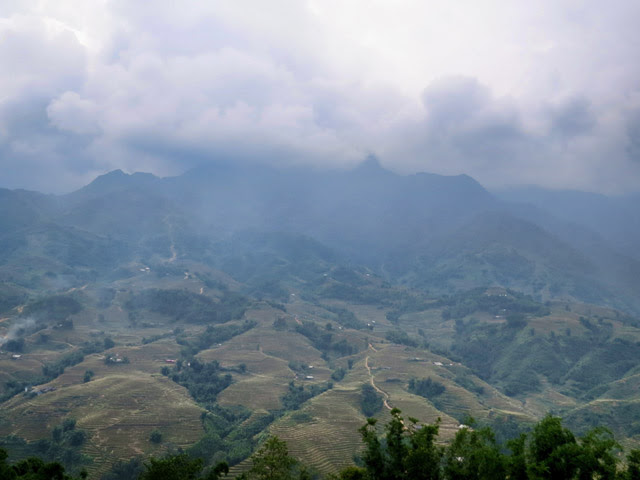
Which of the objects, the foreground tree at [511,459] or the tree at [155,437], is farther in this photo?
the tree at [155,437]

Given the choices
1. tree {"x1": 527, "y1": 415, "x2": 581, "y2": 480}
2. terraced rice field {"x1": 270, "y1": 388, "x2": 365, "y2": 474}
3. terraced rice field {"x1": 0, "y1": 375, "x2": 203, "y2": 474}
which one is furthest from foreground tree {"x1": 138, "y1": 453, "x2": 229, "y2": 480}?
terraced rice field {"x1": 0, "y1": 375, "x2": 203, "y2": 474}

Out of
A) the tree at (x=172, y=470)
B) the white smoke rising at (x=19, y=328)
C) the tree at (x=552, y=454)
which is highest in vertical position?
the tree at (x=552, y=454)

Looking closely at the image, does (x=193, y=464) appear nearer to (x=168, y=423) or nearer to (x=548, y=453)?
(x=548, y=453)

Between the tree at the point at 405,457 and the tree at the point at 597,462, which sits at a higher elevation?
the tree at the point at 597,462

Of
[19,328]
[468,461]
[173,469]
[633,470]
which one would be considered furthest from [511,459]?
[19,328]

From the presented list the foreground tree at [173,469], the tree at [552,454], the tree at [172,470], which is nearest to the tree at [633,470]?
the tree at [552,454]

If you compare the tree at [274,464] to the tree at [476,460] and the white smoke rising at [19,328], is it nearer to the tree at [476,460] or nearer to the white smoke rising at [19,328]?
the tree at [476,460]

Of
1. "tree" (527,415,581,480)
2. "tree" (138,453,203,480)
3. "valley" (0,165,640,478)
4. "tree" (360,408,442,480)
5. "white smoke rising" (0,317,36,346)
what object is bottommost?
"valley" (0,165,640,478)

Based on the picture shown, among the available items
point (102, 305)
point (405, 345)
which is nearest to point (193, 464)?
point (405, 345)

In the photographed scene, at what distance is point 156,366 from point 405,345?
73086 mm

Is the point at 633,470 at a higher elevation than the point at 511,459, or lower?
higher

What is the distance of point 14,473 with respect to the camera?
27.9 m

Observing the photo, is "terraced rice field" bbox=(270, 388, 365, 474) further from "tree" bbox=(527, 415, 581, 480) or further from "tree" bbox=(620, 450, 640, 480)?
"tree" bbox=(620, 450, 640, 480)

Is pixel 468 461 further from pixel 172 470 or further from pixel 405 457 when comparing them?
pixel 172 470
